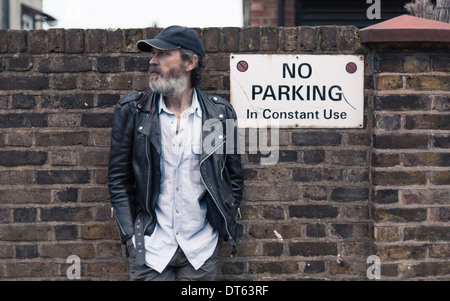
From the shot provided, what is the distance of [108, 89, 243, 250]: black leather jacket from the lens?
3160 millimetres

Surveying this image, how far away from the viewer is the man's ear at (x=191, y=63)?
327 centimetres

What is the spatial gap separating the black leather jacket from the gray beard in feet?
0.43

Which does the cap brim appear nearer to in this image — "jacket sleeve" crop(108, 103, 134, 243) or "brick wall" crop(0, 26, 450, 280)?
"jacket sleeve" crop(108, 103, 134, 243)

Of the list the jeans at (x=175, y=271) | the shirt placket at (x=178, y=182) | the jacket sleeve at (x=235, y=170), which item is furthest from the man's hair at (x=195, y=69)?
the jeans at (x=175, y=271)

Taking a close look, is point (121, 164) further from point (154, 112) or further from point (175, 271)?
point (175, 271)

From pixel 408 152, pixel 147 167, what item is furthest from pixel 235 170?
pixel 408 152

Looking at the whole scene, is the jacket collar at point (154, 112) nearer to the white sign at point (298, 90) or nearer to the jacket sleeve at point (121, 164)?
the jacket sleeve at point (121, 164)

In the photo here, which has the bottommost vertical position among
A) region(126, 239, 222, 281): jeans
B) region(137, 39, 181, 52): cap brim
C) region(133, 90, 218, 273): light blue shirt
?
region(126, 239, 222, 281): jeans

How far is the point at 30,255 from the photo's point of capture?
12.4ft

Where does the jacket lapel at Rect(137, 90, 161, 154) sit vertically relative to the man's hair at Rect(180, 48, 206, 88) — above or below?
below

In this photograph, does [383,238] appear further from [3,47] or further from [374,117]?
[3,47]

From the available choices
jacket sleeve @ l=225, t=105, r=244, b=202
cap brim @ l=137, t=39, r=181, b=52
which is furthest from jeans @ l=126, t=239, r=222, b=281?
cap brim @ l=137, t=39, r=181, b=52

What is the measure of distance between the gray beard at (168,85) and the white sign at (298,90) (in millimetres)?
621
